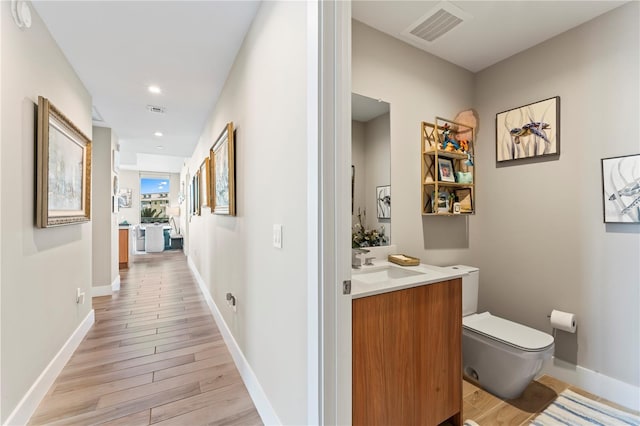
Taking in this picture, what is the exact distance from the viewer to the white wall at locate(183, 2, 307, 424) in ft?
3.87

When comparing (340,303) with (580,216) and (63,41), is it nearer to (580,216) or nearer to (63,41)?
(580,216)

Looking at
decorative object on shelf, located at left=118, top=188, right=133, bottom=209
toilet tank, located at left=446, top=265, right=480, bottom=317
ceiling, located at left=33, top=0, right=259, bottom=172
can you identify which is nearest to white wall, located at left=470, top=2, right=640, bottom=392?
toilet tank, located at left=446, top=265, right=480, bottom=317

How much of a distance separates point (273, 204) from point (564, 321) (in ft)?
7.07

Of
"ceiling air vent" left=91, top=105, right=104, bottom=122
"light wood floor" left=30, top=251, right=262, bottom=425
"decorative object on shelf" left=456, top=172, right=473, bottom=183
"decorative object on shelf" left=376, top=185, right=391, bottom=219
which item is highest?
"ceiling air vent" left=91, top=105, right=104, bottom=122

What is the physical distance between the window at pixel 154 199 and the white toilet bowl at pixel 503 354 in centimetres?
1004

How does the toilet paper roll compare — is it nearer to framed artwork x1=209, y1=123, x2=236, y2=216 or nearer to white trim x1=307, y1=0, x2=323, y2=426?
white trim x1=307, y1=0, x2=323, y2=426

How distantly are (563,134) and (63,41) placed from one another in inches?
146

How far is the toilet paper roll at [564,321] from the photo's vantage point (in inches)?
75.7

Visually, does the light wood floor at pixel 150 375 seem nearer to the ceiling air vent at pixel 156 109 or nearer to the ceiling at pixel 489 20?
the ceiling air vent at pixel 156 109

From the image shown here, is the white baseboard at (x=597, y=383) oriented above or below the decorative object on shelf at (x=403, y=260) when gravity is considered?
below

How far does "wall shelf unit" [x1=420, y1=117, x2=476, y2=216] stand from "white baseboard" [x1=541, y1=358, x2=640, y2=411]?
1215mm

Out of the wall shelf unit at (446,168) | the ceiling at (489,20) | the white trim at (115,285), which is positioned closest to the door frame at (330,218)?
the ceiling at (489,20)

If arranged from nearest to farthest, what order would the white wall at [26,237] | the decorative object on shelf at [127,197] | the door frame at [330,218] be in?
the door frame at [330,218] → the white wall at [26,237] → the decorative object on shelf at [127,197]

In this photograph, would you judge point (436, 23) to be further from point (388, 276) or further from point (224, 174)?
point (224, 174)
